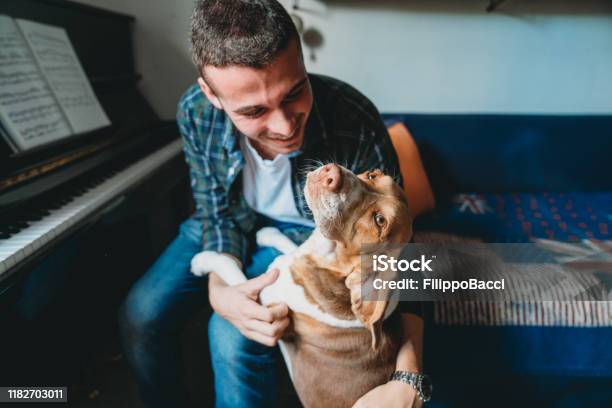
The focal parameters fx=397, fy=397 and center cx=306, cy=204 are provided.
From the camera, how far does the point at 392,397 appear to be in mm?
920

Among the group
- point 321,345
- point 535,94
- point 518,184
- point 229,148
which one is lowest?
point 518,184

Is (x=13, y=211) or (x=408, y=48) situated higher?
(x=408, y=48)

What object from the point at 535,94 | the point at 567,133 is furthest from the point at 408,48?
the point at 567,133

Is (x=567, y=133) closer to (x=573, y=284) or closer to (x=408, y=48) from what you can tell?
(x=408, y=48)

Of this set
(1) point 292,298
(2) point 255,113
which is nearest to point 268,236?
(1) point 292,298

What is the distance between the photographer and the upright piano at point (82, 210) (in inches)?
44.5

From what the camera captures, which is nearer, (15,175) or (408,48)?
(15,175)

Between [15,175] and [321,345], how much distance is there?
43.0 inches

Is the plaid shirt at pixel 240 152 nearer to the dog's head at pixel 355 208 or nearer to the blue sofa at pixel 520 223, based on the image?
the dog's head at pixel 355 208

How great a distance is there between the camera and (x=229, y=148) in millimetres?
1295

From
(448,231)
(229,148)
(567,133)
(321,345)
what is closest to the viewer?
(321,345)

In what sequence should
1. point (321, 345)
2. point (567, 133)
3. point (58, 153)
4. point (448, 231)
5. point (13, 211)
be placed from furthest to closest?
point (567, 133)
point (448, 231)
point (58, 153)
point (13, 211)
point (321, 345)

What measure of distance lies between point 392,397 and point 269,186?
73 centimetres

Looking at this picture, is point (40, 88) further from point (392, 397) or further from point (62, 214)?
point (392, 397)
